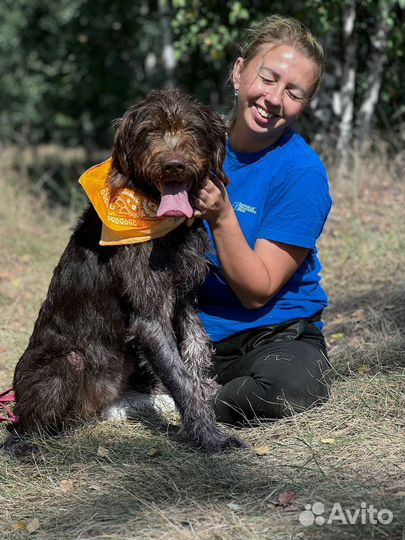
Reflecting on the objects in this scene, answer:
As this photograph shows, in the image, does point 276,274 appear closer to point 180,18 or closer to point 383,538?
point 383,538

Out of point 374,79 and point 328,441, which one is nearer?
point 328,441

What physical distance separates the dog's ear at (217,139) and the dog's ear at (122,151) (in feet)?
1.18

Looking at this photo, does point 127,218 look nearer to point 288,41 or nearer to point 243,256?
point 243,256

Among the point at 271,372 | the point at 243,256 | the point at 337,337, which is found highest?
the point at 243,256

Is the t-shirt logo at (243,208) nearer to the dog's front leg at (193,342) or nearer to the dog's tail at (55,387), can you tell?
the dog's front leg at (193,342)

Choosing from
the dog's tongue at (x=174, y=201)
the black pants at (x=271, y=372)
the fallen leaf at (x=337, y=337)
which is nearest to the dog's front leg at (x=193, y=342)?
the black pants at (x=271, y=372)

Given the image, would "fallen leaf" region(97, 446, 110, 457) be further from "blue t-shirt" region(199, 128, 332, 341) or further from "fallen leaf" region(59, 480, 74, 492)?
"blue t-shirt" region(199, 128, 332, 341)

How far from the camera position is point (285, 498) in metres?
2.97

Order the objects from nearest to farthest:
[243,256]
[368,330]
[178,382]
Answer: [178,382]
[243,256]
[368,330]

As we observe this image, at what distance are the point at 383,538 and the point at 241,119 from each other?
2.20 metres

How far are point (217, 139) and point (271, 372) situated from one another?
1207mm

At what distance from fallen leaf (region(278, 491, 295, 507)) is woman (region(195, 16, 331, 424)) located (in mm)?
859

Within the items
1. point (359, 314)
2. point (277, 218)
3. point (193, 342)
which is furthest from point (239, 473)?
point (359, 314)

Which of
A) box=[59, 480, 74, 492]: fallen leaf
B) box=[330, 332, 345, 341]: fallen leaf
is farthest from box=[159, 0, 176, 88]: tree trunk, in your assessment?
box=[59, 480, 74, 492]: fallen leaf
